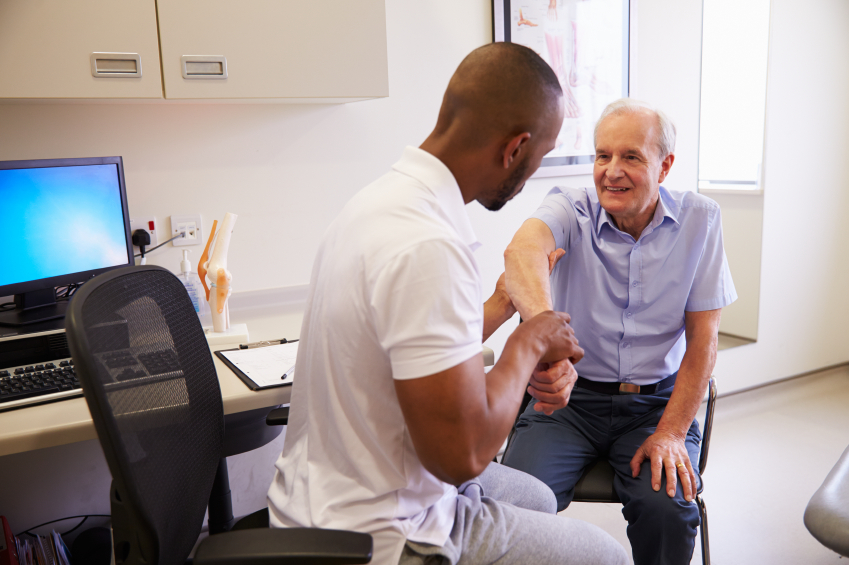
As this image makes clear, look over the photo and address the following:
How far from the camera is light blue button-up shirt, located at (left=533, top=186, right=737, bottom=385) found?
1712mm

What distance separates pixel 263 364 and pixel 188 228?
770 millimetres

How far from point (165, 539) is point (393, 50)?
1.97 meters

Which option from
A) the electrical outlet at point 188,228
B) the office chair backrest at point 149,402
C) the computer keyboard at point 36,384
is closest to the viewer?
the office chair backrest at point 149,402

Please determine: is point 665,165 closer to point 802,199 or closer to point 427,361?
point 427,361

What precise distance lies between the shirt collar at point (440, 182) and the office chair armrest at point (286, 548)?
1.60ft

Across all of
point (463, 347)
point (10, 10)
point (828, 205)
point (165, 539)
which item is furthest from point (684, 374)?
point (828, 205)

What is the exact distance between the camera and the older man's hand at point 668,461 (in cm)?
148

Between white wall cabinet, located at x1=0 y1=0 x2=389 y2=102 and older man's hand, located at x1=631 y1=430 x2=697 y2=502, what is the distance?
1301 mm

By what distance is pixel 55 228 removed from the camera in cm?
173

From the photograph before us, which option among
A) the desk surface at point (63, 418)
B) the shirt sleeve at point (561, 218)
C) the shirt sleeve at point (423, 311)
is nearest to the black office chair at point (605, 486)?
the shirt sleeve at point (561, 218)

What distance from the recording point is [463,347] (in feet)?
2.86

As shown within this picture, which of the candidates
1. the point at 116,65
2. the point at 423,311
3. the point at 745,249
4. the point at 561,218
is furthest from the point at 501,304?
the point at 745,249

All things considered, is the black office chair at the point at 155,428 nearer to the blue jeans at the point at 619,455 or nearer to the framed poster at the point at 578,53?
the blue jeans at the point at 619,455

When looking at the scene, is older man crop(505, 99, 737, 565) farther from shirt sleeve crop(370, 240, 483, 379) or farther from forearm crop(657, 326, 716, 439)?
shirt sleeve crop(370, 240, 483, 379)
